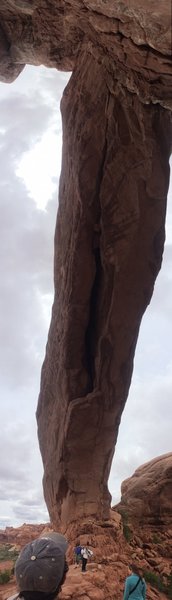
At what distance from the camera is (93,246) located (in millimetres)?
13453

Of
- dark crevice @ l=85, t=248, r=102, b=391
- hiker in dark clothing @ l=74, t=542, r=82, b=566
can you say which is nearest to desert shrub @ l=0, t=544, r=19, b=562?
hiker in dark clothing @ l=74, t=542, r=82, b=566

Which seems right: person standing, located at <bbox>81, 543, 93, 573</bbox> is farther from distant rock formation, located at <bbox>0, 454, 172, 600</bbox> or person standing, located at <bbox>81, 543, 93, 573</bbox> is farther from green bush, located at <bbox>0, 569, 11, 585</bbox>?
green bush, located at <bbox>0, 569, 11, 585</bbox>

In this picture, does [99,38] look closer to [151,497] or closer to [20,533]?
[151,497]

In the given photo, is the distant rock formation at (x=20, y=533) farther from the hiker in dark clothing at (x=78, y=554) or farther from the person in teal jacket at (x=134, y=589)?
the person in teal jacket at (x=134, y=589)

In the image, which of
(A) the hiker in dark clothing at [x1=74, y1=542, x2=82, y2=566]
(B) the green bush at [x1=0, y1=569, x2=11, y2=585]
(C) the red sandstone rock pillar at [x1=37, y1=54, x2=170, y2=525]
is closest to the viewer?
(A) the hiker in dark clothing at [x1=74, y1=542, x2=82, y2=566]

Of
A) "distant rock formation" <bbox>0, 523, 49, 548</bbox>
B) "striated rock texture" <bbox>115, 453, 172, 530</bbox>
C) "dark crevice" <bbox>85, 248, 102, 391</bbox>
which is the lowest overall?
"distant rock formation" <bbox>0, 523, 49, 548</bbox>

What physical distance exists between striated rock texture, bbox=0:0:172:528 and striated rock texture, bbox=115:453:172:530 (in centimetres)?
454

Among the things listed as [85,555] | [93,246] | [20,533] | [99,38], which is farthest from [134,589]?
[20,533]

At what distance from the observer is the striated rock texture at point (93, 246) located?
12.2 meters

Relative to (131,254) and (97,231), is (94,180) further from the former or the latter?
(131,254)

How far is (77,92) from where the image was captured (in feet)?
41.5

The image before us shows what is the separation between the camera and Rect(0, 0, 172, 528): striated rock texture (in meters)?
12.2

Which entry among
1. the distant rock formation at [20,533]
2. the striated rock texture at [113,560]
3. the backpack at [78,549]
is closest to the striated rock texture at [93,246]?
the striated rock texture at [113,560]

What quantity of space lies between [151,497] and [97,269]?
947cm
